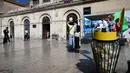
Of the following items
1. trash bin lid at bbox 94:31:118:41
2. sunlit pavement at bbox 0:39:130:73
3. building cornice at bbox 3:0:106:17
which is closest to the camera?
trash bin lid at bbox 94:31:118:41

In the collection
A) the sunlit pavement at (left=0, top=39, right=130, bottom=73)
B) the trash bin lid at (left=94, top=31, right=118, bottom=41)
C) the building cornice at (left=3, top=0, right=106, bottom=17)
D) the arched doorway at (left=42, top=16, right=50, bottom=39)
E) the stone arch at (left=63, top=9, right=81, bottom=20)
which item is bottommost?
the sunlit pavement at (left=0, top=39, right=130, bottom=73)

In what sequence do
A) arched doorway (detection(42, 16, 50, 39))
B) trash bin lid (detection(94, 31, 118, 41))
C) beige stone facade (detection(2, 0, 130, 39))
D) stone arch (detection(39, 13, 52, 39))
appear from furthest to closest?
arched doorway (detection(42, 16, 50, 39))
stone arch (detection(39, 13, 52, 39))
beige stone facade (detection(2, 0, 130, 39))
trash bin lid (detection(94, 31, 118, 41))

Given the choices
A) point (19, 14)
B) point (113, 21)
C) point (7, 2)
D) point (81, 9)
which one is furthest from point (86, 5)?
point (7, 2)

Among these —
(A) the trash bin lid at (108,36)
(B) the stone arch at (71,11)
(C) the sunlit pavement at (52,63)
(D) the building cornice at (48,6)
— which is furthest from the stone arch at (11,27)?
(A) the trash bin lid at (108,36)

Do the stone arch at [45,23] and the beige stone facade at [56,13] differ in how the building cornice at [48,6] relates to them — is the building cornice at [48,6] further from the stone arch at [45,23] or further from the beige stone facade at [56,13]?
the stone arch at [45,23]

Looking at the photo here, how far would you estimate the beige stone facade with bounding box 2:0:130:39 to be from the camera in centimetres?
1986

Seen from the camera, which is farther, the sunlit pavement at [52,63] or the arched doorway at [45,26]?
the arched doorway at [45,26]

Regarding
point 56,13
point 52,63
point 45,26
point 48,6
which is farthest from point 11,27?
point 52,63

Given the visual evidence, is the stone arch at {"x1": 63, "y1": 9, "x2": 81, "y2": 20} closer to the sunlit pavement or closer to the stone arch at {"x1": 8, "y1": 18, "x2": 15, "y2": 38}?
the stone arch at {"x1": 8, "y1": 18, "x2": 15, "y2": 38}

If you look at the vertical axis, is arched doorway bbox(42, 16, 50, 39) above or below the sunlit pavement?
above

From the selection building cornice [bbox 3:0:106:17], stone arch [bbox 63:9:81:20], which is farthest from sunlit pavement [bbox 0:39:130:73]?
building cornice [bbox 3:0:106:17]

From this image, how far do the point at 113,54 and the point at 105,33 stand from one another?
598 millimetres

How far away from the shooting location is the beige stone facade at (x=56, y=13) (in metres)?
19.9

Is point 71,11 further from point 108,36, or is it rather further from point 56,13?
point 108,36
